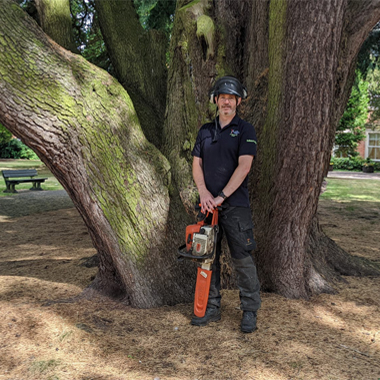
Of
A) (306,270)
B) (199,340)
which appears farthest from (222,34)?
(199,340)

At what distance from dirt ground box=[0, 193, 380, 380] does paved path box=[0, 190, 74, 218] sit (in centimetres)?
649

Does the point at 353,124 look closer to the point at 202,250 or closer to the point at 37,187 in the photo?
the point at 37,187

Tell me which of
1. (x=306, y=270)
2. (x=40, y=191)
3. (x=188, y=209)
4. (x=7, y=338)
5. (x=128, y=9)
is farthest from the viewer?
(x=40, y=191)

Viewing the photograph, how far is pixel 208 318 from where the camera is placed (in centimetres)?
355

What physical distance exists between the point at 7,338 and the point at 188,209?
1.85 m

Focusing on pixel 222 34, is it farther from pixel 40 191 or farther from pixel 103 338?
pixel 40 191

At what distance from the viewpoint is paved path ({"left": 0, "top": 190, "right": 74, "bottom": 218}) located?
35.5 feet

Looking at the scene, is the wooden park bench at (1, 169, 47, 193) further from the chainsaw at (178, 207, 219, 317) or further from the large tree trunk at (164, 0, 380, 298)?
the chainsaw at (178, 207, 219, 317)

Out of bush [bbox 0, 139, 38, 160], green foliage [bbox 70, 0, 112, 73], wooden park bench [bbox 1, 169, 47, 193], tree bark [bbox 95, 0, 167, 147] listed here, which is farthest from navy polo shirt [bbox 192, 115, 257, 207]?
bush [bbox 0, 139, 38, 160]

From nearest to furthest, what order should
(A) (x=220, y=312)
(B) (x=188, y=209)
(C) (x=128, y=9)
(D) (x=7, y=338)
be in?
(D) (x=7, y=338), (A) (x=220, y=312), (B) (x=188, y=209), (C) (x=128, y=9)

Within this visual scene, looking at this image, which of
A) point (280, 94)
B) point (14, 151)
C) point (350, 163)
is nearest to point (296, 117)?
point (280, 94)

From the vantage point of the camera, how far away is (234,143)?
134 inches

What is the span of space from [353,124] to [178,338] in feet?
101

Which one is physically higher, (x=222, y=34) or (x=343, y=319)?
(x=222, y=34)
